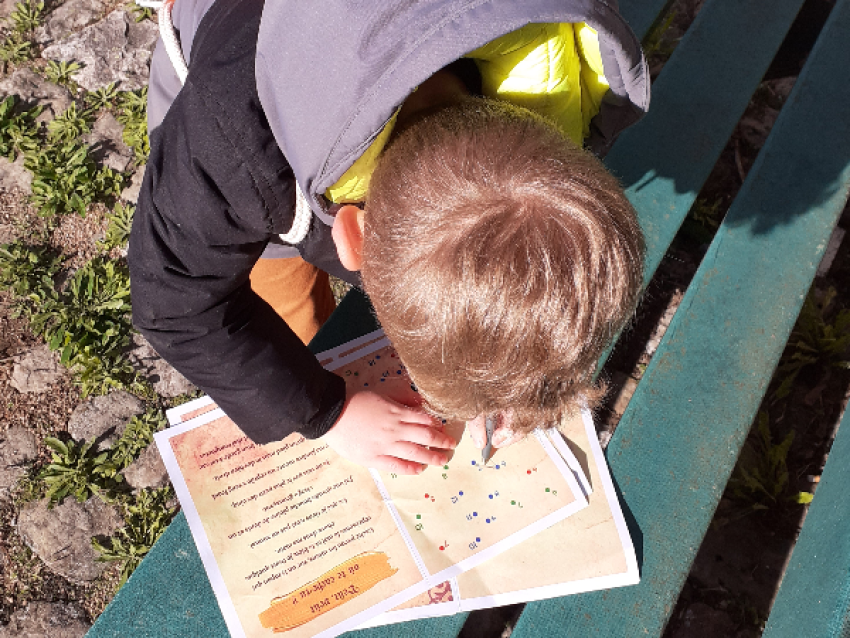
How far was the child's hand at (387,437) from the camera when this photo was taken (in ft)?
3.60

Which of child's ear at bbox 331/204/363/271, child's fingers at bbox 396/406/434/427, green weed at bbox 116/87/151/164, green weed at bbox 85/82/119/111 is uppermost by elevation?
child's ear at bbox 331/204/363/271

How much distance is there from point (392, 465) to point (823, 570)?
2.33 ft

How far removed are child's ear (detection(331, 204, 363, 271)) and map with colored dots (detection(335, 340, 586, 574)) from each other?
1.34ft

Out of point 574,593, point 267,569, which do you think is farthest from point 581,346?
point 267,569

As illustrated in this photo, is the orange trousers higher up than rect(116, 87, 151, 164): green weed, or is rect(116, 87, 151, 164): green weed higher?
rect(116, 87, 151, 164): green weed

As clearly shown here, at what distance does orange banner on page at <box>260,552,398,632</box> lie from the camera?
39.2 inches

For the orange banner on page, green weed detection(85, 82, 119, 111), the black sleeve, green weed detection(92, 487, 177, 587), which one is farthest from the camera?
green weed detection(85, 82, 119, 111)

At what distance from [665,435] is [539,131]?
2.20 ft

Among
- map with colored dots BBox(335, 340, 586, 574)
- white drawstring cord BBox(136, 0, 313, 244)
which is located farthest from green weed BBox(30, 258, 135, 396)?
map with colored dots BBox(335, 340, 586, 574)

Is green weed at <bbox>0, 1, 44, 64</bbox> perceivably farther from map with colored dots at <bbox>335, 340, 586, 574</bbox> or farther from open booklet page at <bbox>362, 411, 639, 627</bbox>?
open booklet page at <bbox>362, 411, 639, 627</bbox>

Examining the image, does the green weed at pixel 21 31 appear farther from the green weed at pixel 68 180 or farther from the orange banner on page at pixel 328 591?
the orange banner on page at pixel 328 591

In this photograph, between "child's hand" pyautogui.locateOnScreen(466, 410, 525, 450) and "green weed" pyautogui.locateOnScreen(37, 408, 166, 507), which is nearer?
"child's hand" pyautogui.locateOnScreen(466, 410, 525, 450)

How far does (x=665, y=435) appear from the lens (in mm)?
1170

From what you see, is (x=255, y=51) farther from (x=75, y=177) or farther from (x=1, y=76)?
(x=1, y=76)
